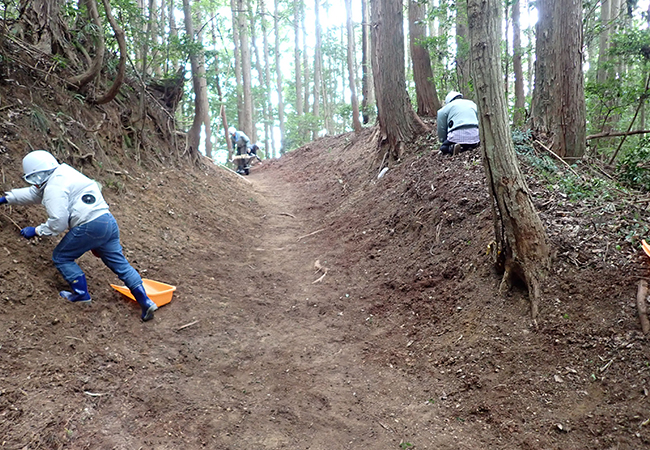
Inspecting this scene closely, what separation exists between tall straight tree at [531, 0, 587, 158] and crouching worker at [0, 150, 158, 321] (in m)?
6.65

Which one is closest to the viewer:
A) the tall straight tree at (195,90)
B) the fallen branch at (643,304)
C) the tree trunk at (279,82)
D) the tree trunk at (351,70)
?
the fallen branch at (643,304)

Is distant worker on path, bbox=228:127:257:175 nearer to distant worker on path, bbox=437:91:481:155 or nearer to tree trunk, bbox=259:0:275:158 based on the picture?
tree trunk, bbox=259:0:275:158

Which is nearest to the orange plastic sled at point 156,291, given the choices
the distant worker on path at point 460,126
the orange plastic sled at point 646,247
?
the orange plastic sled at point 646,247

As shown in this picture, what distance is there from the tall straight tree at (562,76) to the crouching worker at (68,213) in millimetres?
6654

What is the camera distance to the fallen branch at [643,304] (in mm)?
3168

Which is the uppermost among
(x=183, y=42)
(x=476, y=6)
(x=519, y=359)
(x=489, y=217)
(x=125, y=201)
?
(x=183, y=42)

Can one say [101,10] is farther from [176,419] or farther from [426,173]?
[176,419]

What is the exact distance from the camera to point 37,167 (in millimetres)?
4004

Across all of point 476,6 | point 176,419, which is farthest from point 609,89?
point 176,419

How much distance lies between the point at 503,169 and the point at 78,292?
4421mm

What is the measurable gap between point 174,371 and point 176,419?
2.21 feet

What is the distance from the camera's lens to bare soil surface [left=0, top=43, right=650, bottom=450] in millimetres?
3029

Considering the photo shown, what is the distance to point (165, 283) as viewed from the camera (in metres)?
5.29

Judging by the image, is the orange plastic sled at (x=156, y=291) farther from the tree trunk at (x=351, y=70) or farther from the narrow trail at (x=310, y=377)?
the tree trunk at (x=351, y=70)
